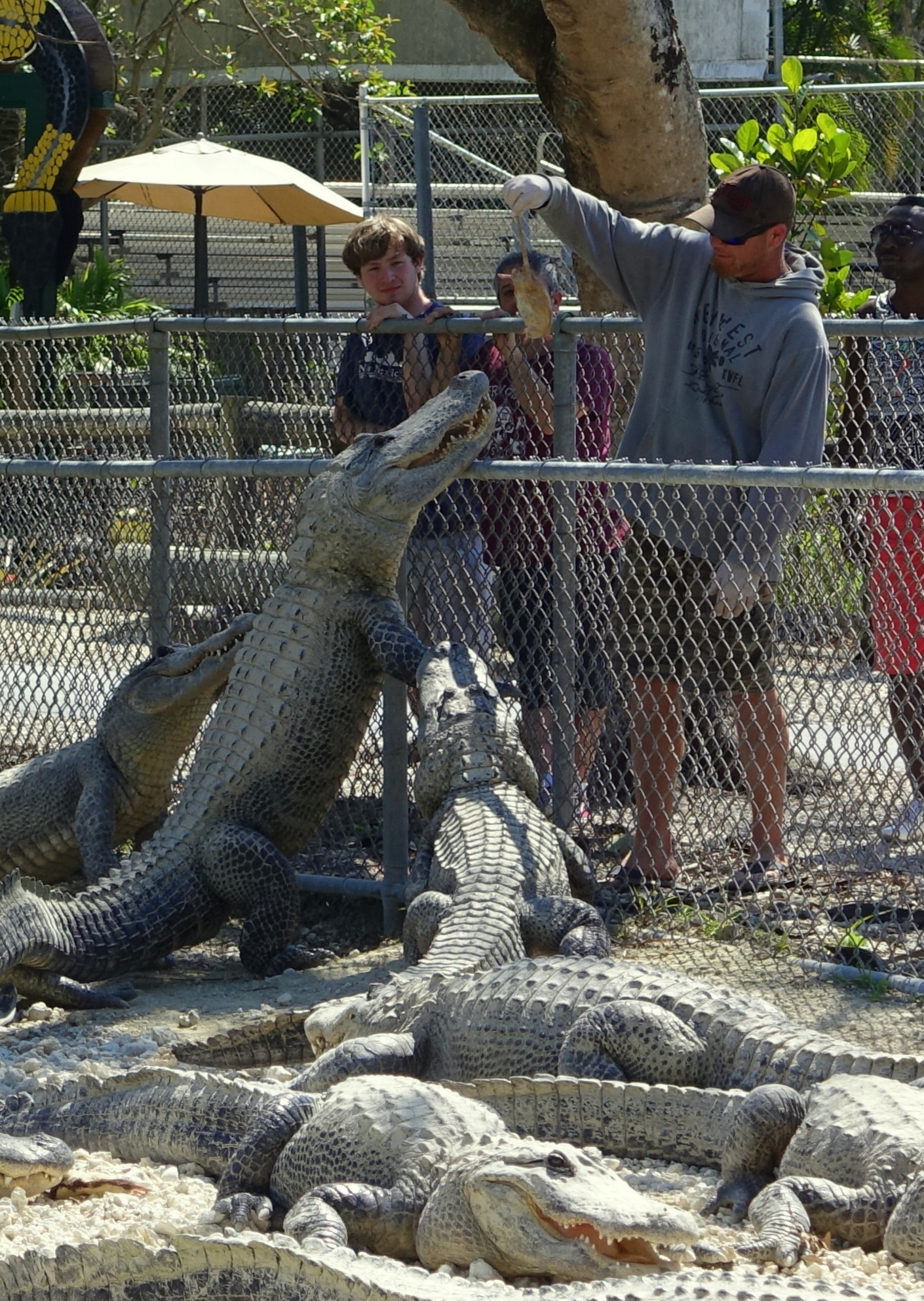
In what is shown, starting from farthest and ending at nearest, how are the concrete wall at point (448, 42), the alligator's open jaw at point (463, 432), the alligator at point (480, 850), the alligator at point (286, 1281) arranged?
the concrete wall at point (448, 42)
the alligator's open jaw at point (463, 432)
the alligator at point (480, 850)
the alligator at point (286, 1281)

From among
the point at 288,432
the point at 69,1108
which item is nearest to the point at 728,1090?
the point at 69,1108

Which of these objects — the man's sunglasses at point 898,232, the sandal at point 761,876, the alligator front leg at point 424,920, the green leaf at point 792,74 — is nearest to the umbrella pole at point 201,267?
the green leaf at point 792,74

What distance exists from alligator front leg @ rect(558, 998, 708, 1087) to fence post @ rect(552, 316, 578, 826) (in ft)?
4.83

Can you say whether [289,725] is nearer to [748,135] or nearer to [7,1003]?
[7,1003]

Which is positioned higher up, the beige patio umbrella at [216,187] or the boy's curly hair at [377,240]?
the beige patio umbrella at [216,187]

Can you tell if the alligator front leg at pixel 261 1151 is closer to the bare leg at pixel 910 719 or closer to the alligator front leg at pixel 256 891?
the alligator front leg at pixel 256 891

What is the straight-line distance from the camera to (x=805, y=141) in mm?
7309

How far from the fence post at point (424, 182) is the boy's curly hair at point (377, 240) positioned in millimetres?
2569

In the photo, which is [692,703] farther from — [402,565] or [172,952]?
[172,952]

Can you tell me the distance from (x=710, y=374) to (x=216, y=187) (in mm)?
6891

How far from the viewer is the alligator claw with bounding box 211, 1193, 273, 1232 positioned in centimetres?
283

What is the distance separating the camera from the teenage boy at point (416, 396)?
4918 millimetres

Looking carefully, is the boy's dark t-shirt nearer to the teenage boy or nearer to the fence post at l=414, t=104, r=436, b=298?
the teenage boy

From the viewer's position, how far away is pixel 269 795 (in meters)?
4.70
